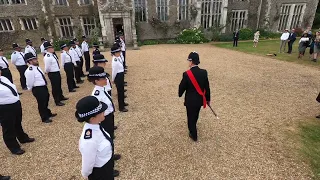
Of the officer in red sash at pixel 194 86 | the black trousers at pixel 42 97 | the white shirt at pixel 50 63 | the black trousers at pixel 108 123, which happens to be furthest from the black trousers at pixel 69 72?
the officer in red sash at pixel 194 86

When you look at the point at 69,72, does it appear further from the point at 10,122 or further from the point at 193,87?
the point at 193,87

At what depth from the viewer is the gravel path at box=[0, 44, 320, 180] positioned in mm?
4293

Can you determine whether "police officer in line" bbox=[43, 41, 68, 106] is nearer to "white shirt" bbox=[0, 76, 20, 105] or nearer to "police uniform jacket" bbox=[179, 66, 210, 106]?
"white shirt" bbox=[0, 76, 20, 105]

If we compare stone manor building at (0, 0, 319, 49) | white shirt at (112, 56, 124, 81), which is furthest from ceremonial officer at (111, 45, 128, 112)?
stone manor building at (0, 0, 319, 49)

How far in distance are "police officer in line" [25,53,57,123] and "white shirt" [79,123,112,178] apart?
4.38 metres

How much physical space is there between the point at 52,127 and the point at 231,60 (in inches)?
458

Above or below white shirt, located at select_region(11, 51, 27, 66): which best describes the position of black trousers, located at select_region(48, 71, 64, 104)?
below

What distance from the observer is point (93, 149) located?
8.04 ft

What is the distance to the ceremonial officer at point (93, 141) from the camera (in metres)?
2.38

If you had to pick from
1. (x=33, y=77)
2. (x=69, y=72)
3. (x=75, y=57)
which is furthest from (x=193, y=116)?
(x=75, y=57)

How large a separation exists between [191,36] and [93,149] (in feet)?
71.7

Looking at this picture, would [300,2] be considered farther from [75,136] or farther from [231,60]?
[75,136]

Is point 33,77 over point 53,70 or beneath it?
over

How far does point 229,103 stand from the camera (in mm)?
7336
